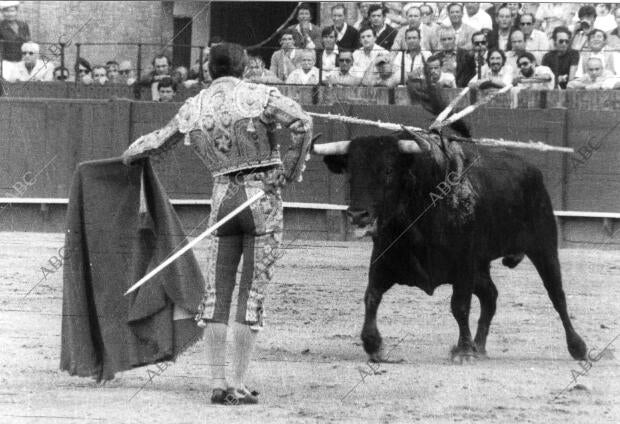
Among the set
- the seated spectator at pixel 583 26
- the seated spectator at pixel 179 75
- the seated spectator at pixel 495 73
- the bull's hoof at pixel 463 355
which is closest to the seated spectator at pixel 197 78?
the seated spectator at pixel 179 75

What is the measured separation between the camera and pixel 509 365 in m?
5.87

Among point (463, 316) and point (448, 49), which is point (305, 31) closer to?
point (448, 49)

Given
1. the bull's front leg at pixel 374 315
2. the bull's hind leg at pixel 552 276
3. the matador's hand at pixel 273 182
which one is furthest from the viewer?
the bull's hind leg at pixel 552 276

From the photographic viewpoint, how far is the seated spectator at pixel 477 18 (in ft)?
31.0

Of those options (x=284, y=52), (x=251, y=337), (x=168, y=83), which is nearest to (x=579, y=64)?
(x=284, y=52)

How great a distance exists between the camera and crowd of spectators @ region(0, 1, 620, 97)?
30.9 ft

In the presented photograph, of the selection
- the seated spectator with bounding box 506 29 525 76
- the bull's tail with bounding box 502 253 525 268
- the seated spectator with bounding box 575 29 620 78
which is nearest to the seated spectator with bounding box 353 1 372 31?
the seated spectator with bounding box 506 29 525 76

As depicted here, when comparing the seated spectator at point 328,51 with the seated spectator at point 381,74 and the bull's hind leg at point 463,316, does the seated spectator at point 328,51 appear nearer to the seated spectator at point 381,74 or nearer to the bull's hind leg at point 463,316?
the seated spectator at point 381,74

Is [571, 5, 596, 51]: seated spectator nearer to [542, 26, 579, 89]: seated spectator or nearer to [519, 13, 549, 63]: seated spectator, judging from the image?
[542, 26, 579, 89]: seated spectator

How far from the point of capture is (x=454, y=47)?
374 inches

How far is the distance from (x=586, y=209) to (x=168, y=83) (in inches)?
133

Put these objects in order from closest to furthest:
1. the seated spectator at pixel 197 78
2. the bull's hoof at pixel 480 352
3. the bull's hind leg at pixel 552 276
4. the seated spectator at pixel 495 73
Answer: the bull's hoof at pixel 480 352 → the bull's hind leg at pixel 552 276 → the seated spectator at pixel 495 73 → the seated spectator at pixel 197 78

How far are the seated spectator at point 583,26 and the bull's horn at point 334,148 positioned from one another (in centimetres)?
411

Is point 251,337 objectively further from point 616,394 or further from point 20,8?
point 20,8
